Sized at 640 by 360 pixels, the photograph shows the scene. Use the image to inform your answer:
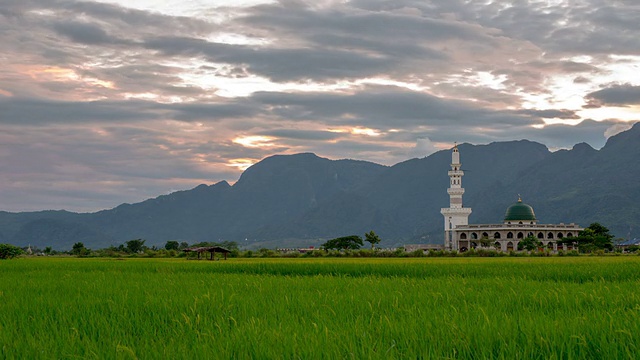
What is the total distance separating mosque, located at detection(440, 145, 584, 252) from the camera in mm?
139750

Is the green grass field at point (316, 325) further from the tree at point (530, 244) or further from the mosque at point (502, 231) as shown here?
the mosque at point (502, 231)

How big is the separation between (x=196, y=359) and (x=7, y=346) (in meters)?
2.40

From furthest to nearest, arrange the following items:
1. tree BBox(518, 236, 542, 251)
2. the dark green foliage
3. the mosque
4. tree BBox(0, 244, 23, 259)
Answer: the mosque → tree BBox(518, 236, 542, 251) → the dark green foliage → tree BBox(0, 244, 23, 259)

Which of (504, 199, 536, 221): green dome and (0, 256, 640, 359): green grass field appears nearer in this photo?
(0, 256, 640, 359): green grass field

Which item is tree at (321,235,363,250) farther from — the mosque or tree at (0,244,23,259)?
tree at (0,244,23,259)

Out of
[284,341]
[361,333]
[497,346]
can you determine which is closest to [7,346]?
[284,341]

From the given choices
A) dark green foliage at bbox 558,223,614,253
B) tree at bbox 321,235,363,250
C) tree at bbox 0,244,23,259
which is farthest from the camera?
tree at bbox 321,235,363,250

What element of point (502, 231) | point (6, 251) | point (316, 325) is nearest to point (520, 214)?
point (502, 231)

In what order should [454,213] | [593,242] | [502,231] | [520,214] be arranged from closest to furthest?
1. [593,242]
2. [502,231]
3. [520,214]
4. [454,213]

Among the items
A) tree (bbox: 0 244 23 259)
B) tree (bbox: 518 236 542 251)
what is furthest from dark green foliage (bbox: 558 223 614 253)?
tree (bbox: 0 244 23 259)

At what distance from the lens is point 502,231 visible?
142m

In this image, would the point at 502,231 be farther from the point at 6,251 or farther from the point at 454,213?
the point at 6,251

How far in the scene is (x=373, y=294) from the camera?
11.5 m

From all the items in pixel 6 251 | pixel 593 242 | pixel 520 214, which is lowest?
pixel 6 251
